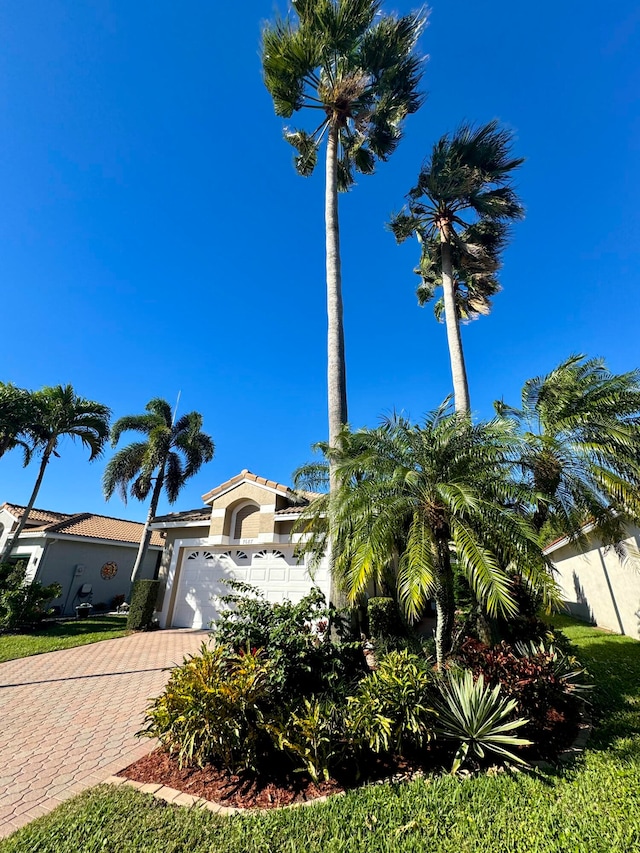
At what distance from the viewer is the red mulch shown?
4.22 m

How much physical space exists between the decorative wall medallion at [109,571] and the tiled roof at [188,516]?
7.51 m

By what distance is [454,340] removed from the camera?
14273mm

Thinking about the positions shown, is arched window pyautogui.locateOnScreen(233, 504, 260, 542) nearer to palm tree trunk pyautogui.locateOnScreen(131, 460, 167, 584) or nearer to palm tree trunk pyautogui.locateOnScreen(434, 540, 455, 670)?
palm tree trunk pyautogui.locateOnScreen(131, 460, 167, 584)

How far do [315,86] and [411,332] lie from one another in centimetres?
1141

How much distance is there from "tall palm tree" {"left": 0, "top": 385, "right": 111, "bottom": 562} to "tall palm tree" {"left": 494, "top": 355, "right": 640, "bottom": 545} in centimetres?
1891

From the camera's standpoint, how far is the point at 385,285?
60.2 ft

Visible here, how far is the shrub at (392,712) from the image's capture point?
Result: 15.5 feet

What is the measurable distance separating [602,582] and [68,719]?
1774 centimetres

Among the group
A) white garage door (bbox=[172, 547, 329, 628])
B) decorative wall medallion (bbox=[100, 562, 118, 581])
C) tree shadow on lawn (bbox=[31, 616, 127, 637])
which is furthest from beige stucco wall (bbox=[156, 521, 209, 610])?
decorative wall medallion (bbox=[100, 562, 118, 581])

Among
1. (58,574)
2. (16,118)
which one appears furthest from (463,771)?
(58,574)

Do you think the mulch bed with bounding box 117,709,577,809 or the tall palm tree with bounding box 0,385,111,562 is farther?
the tall palm tree with bounding box 0,385,111,562

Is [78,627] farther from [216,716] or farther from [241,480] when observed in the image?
[216,716]

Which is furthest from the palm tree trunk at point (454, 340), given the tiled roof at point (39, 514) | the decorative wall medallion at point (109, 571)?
the tiled roof at point (39, 514)

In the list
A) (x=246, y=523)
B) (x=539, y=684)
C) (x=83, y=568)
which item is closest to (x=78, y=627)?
(x=83, y=568)
